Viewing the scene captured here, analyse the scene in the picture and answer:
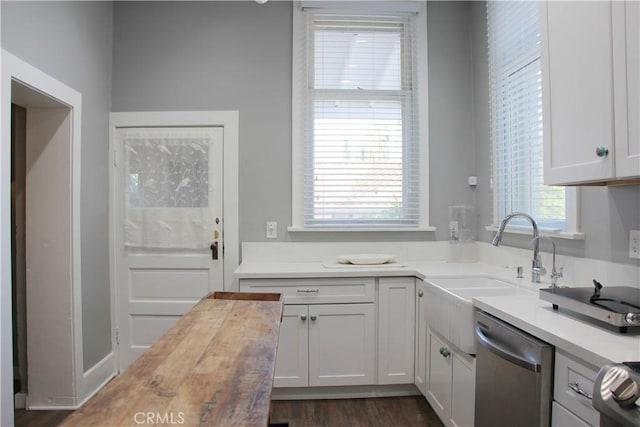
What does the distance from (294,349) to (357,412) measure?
22.1 inches

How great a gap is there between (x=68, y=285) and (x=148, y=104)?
1.42 metres

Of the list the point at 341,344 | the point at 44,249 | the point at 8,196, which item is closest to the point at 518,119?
the point at 341,344

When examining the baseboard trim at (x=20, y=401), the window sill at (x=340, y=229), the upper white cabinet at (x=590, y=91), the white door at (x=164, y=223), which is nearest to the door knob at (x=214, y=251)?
the white door at (x=164, y=223)

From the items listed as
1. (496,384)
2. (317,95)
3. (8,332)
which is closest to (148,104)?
(317,95)

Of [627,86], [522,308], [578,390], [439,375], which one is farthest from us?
[439,375]

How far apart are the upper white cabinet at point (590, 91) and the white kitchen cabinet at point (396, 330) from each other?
3.65 feet

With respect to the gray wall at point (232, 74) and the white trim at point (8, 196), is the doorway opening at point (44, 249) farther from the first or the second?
the gray wall at point (232, 74)

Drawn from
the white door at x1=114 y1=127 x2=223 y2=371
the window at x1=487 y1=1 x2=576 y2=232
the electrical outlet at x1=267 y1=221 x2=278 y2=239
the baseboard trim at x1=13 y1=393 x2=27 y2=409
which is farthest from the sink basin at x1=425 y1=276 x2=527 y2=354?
the baseboard trim at x1=13 y1=393 x2=27 y2=409

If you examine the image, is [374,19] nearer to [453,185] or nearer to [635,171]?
[453,185]

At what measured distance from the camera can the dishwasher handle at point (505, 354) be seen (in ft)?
3.79

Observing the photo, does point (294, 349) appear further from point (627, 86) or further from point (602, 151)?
point (627, 86)

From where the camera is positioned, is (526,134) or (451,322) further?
(526,134)

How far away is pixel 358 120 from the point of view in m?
2.79

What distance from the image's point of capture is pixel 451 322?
5.80ft
